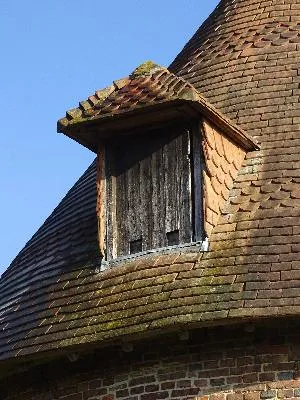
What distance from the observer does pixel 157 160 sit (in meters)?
10.9

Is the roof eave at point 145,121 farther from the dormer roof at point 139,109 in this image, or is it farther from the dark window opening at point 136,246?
the dark window opening at point 136,246

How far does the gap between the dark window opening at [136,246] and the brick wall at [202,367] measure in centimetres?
92

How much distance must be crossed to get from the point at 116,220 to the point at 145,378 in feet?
5.15

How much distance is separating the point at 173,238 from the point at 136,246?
328 millimetres

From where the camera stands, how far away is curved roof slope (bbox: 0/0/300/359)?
9.60 m

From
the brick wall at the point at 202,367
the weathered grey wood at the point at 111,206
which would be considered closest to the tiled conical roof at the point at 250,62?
the weathered grey wood at the point at 111,206

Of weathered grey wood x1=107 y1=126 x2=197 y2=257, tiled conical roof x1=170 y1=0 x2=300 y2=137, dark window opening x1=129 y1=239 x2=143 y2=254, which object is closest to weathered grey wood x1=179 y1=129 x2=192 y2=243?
weathered grey wood x1=107 y1=126 x2=197 y2=257

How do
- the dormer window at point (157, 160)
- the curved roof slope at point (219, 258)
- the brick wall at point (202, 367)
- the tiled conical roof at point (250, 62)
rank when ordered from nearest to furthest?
1. the brick wall at point (202, 367)
2. the curved roof slope at point (219, 258)
3. the dormer window at point (157, 160)
4. the tiled conical roof at point (250, 62)

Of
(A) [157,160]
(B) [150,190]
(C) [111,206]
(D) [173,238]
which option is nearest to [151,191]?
(B) [150,190]

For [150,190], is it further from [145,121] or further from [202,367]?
[202,367]

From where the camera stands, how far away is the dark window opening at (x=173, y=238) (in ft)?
34.3

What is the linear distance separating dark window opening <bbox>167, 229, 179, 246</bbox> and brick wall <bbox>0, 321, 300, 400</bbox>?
3.04 ft

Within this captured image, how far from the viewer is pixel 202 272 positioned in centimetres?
992

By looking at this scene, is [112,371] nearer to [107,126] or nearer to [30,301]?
[30,301]
